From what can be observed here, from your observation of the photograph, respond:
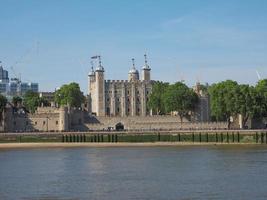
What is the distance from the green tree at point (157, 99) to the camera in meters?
159

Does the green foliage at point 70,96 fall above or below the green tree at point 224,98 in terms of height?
above

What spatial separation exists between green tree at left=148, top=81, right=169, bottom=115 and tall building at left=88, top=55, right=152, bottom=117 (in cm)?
362

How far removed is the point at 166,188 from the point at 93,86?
A: 12369 centimetres

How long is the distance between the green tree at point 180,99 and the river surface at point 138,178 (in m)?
68.5

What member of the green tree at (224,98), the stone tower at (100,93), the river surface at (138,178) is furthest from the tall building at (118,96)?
the river surface at (138,178)

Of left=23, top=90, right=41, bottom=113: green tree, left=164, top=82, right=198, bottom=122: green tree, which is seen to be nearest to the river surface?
left=164, top=82, right=198, bottom=122: green tree

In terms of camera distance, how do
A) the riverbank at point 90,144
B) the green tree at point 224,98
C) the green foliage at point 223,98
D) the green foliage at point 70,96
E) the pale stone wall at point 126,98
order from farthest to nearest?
the green foliage at point 70,96 → the pale stone wall at point 126,98 → the green foliage at point 223,98 → the green tree at point 224,98 → the riverbank at point 90,144

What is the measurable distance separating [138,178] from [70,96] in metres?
115

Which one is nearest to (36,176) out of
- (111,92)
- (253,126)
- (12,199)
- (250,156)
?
(12,199)

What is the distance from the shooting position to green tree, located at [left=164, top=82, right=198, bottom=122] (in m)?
147

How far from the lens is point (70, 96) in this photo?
16775cm

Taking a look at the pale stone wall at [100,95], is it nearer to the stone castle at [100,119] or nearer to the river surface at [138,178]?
the stone castle at [100,119]

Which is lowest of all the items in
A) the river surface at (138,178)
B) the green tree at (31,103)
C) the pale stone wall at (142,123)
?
the river surface at (138,178)

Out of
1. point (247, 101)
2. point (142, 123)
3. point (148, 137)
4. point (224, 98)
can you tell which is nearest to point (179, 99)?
A: point (142, 123)
